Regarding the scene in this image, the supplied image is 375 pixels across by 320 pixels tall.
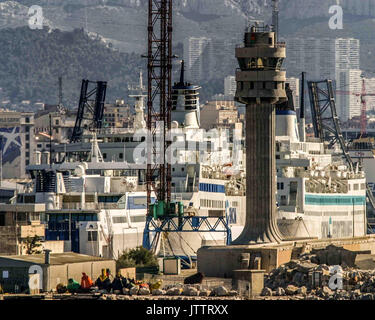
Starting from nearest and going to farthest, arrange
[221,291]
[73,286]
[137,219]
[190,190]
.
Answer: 1. [221,291]
2. [73,286]
3. [137,219]
4. [190,190]

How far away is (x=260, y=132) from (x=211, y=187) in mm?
22858

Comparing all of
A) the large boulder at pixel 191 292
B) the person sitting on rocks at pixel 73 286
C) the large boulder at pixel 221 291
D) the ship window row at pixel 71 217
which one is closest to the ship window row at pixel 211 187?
the ship window row at pixel 71 217

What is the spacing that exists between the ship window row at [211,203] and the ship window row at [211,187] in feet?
2.61

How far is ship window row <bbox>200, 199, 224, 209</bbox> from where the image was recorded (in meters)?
141

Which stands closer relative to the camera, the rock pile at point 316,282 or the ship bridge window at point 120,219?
the rock pile at point 316,282

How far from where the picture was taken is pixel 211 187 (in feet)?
470

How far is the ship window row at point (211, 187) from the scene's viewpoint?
14225 centimetres

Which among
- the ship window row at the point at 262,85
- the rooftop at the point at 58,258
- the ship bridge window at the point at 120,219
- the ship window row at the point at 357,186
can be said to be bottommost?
the rooftop at the point at 58,258

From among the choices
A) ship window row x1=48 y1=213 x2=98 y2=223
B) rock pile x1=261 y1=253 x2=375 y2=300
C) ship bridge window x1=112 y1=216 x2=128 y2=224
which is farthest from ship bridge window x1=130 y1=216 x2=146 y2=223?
rock pile x1=261 y1=253 x2=375 y2=300

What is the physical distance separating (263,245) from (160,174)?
1585 cm

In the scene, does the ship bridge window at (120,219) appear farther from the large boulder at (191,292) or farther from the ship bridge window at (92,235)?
the large boulder at (191,292)

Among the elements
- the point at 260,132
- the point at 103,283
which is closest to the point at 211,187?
the point at 260,132

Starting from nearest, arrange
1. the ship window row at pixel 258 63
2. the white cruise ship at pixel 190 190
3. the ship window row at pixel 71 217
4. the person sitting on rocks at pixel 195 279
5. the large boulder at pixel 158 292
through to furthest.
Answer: the large boulder at pixel 158 292, the person sitting on rocks at pixel 195 279, the ship window row at pixel 258 63, the ship window row at pixel 71 217, the white cruise ship at pixel 190 190

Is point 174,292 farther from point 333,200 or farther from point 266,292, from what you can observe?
point 333,200
